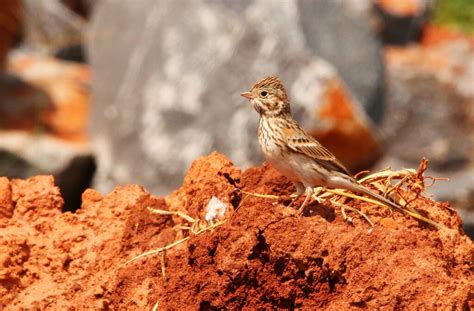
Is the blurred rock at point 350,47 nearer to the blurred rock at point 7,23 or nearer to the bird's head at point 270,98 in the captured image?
the blurred rock at point 7,23

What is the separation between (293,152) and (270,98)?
52cm

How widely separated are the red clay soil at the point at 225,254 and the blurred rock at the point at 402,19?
45.5 ft

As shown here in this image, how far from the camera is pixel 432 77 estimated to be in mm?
17891

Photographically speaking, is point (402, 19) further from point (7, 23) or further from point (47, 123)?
point (7, 23)

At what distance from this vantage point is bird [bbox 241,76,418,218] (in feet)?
20.9

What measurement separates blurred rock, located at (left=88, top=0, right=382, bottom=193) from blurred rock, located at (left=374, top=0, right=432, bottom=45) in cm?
351

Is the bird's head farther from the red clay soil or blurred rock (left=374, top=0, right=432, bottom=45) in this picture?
blurred rock (left=374, top=0, right=432, bottom=45)

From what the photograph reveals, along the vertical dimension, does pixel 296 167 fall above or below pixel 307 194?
above

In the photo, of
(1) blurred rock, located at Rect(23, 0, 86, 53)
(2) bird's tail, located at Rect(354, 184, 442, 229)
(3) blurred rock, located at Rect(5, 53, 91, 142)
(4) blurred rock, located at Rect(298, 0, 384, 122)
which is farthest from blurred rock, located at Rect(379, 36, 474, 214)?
(2) bird's tail, located at Rect(354, 184, 442, 229)

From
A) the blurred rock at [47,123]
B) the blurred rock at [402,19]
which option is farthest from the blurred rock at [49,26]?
the blurred rock at [402,19]

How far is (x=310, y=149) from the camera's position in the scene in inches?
261

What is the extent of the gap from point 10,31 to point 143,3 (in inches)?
76.1

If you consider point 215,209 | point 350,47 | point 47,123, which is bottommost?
point 215,209

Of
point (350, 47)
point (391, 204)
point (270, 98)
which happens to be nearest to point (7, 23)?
point (350, 47)
